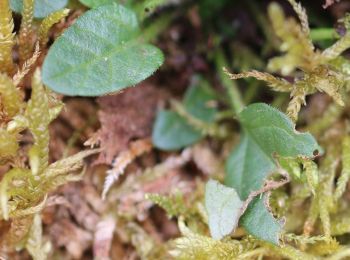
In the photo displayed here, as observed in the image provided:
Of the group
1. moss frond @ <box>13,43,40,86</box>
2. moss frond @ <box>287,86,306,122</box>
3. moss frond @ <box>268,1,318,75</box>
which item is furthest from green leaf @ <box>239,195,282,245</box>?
moss frond @ <box>13,43,40,86</box>

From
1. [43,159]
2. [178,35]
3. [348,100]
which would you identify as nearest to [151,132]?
[178,35]

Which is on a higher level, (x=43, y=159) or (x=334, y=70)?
(x=334, y=70)

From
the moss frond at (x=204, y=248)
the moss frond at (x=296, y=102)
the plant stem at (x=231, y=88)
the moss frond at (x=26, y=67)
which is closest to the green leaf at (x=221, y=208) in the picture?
the moss frond at (x=204, y=248)

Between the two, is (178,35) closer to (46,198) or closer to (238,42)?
(238,42)

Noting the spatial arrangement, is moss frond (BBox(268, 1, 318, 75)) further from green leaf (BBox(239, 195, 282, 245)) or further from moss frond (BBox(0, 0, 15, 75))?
moss frond (BBox(0, 0, 15, 75))

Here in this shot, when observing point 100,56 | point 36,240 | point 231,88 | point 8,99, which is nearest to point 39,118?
point 8,99

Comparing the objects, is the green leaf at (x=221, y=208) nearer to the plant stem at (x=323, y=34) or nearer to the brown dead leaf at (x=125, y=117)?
the brown dead leaf at (x=125, y=117)
